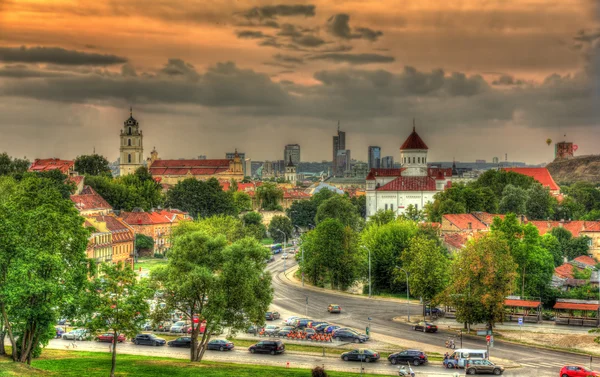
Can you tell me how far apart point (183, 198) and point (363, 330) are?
88.4m

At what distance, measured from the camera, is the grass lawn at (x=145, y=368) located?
44.3 metres

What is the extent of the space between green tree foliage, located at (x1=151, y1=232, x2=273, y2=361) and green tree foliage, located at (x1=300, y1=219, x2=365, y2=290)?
128 feet

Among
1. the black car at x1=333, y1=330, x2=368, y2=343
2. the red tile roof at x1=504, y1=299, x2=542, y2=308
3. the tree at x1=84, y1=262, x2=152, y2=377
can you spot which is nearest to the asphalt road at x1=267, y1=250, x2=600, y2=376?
the black car at x1=333, y1=330, x2=368, y2=343

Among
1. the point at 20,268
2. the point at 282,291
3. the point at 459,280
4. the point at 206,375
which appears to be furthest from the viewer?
the point at 282,291

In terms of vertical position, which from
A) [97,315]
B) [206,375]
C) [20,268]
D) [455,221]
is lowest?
[206,375]

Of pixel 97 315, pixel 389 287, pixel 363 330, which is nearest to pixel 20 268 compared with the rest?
pixel 97 315

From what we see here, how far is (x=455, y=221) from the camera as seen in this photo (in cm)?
11262

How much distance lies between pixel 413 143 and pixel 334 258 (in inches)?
3571

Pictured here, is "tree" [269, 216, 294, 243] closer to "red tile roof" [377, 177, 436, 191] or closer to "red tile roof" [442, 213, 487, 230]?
"red tile roof" [377, 177, 436, 191]

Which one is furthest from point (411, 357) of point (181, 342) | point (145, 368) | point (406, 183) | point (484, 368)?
point (406, 183)

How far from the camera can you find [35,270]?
4088 centimetres

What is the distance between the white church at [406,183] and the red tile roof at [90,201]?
56.2 meters

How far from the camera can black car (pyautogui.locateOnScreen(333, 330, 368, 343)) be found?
198 feet

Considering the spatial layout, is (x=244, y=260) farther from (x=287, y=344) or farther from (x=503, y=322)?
(x=503, y=322)
